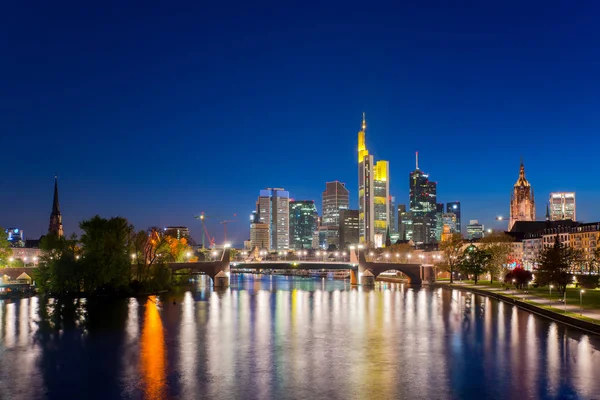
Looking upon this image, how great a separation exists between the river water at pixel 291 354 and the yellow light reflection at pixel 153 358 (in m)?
0.13

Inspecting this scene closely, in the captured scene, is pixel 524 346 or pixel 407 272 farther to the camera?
pixel 407 272

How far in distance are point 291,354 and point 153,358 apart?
11.8 meters

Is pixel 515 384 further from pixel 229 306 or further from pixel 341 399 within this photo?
pixel 229 306

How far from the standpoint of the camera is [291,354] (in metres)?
52.6

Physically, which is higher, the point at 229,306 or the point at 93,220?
the point at 93,220

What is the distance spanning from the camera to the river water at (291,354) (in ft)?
130

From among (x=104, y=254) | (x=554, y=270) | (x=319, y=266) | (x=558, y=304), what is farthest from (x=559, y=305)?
(x=319, y=266)

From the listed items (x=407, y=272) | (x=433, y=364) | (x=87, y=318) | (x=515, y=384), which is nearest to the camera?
(x=515, y=384)

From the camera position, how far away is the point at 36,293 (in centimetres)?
11338

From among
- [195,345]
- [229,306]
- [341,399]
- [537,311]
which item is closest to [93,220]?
[229,306]

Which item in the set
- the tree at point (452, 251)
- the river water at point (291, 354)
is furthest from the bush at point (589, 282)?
the tree at point (452, 251)

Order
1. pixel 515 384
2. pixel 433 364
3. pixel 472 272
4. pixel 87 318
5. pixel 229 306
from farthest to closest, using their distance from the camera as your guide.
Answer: pixel 472 272 < pixel 229 306 < pixel 87 318 < pixel 433 364 < pixel 515 384

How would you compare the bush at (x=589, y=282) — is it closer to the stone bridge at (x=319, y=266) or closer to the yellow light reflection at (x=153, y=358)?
the stone bridge at (x=319, y=266)

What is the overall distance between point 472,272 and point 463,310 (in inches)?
2431
